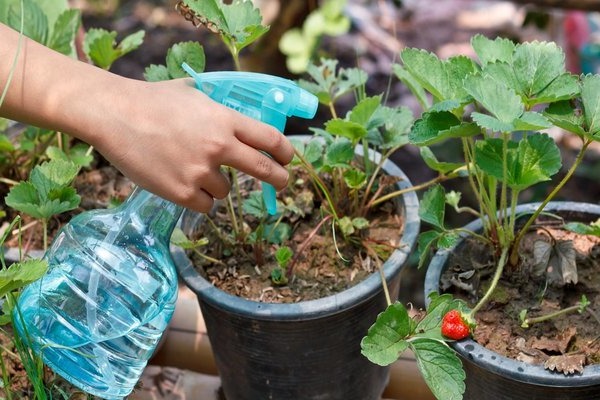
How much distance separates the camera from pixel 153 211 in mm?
894

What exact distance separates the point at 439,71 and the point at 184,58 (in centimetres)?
32

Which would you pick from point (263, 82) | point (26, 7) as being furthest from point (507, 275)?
point (26, 7)

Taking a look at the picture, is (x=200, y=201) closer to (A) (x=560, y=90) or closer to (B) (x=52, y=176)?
(B) (x=52, y=176)

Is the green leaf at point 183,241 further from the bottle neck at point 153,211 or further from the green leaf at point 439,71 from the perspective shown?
the green leaf at point 439,71

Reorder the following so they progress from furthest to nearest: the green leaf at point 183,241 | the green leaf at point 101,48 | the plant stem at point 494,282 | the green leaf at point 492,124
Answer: the green leaf at point 101,48, the green leaf at point 183,241, the plant stem at point 494,282, the green leaf at point 492,124

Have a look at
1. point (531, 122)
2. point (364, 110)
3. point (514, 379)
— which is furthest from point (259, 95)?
point (514, 379)

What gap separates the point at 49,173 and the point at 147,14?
6.36 ft

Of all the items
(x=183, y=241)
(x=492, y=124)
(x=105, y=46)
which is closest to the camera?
(x=492, y=124)

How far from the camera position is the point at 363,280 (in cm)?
92

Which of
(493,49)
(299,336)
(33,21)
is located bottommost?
(299,336)

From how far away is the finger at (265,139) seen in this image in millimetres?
748

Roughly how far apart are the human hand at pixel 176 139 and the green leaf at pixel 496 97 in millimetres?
196

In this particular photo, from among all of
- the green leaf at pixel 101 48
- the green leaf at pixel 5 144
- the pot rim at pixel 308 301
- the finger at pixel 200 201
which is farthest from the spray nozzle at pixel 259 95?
the green leaf at pixel 5 144

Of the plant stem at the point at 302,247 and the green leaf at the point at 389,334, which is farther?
the plant stem at the point at 302,247
